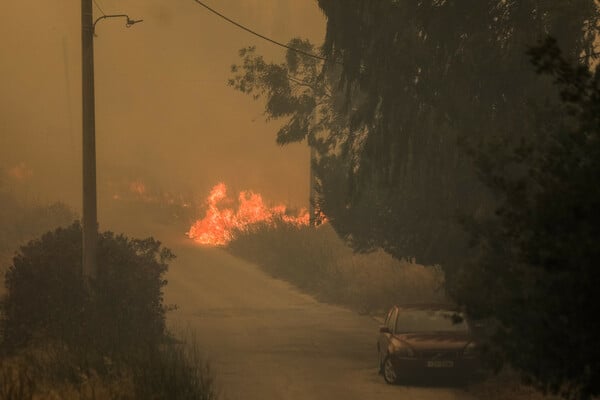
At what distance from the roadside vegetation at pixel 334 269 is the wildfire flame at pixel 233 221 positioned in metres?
0.70

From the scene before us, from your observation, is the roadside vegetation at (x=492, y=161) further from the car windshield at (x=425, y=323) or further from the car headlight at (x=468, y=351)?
the car windshield at (x=425, y=323)

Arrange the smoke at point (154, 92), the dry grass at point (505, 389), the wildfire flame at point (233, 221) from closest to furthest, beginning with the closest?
the dry grass at point (505, 389), the wildfire flame at point (233, 221), the smoke at point (154, 92)

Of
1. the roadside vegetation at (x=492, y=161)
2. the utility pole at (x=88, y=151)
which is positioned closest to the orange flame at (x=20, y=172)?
the roadside vegetation at (x=492, y=161)

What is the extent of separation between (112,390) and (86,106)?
7.65 metres

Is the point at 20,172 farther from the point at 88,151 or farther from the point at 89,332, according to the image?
the point at 89,332

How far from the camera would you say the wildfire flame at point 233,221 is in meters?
46.1

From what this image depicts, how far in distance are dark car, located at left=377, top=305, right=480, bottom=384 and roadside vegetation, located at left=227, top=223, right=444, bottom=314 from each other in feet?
16.5

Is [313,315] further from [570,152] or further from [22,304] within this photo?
[570,152]

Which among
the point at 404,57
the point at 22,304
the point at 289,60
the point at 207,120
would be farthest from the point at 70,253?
the point at 207,120

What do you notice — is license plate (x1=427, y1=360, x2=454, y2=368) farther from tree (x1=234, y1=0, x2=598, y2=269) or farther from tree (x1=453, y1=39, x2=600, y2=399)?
tree (x1=453, y1=39, x2=600, y2=399)

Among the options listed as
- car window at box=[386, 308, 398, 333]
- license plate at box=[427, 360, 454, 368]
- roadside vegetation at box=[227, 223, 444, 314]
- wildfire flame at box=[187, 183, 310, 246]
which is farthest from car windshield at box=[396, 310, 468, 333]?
wildfire flame at box=[187, 183, 310, 246]

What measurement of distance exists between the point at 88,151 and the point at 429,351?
7.48 m

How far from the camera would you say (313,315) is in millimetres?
30016

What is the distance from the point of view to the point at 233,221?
162 ft
